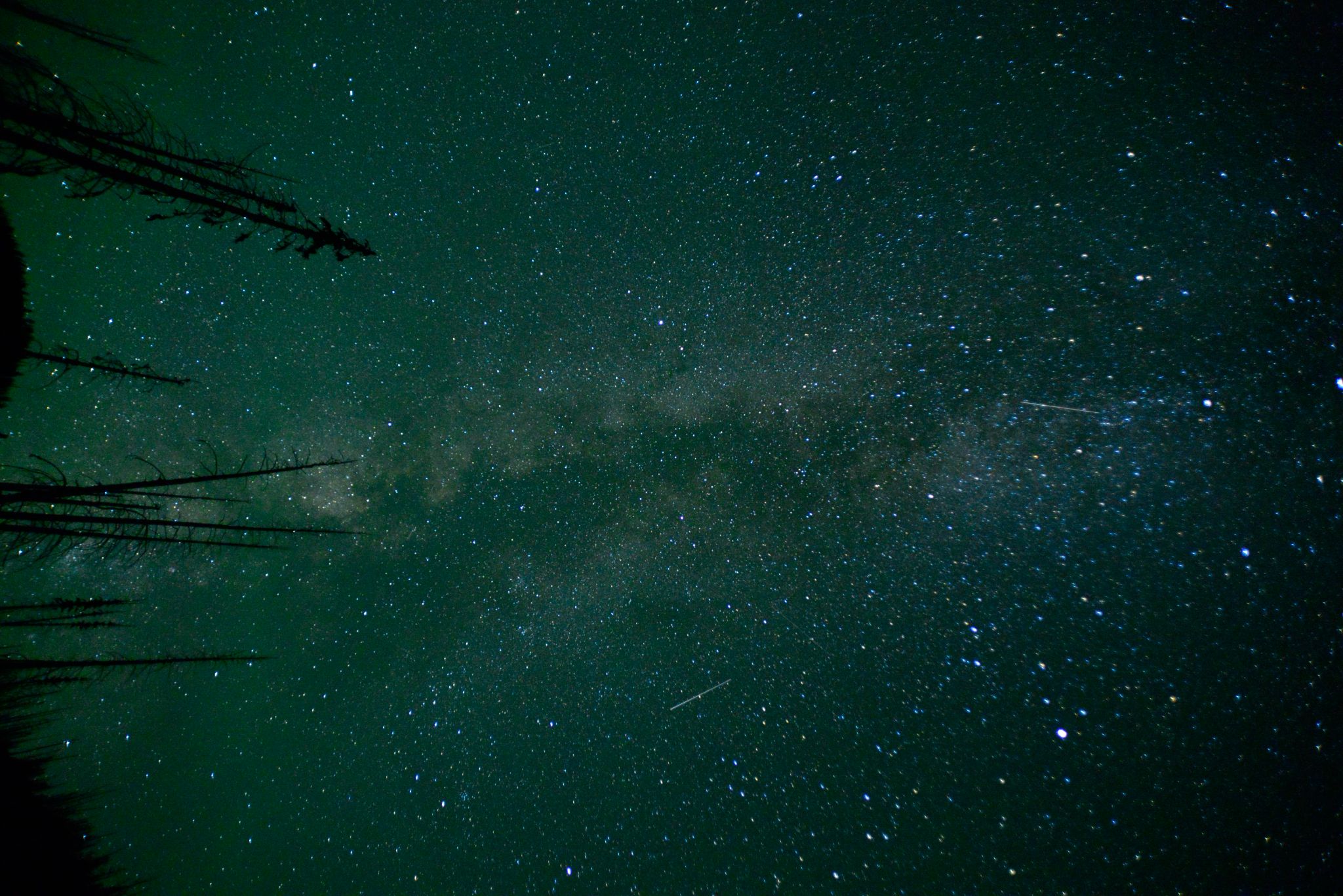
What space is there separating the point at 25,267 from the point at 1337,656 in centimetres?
1087

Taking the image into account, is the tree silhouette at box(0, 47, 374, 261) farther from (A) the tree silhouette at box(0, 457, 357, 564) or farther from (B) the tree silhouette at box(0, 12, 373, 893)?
(A) the tree silhouette at box(0, 457, 357, 564)

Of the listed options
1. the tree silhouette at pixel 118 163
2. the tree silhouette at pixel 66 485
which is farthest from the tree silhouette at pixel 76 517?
the tree silhouette at pixel 118 163

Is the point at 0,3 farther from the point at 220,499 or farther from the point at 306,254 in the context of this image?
the point at 220,499

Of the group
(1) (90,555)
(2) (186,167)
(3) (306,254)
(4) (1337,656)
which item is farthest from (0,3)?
(4) (1337,656)

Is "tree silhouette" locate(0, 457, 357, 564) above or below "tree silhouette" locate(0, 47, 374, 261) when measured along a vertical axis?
below

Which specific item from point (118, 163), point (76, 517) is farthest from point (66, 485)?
point (118, 163)

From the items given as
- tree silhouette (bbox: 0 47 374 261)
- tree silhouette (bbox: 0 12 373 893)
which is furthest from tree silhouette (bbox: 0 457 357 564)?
tree silhouette (bbox: 0 47 374 261)

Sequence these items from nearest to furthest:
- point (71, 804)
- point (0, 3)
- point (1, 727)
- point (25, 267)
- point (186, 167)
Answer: point (0, 3)
point (186, 167)
point (1, 727)
point (71, 804)
point (25, 267)

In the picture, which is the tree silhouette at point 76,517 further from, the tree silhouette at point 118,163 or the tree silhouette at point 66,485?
the tree silhouette at point 118,163

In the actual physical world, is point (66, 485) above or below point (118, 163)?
below

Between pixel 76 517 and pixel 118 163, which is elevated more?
pixel 118 163

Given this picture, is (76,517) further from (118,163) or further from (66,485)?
(118,163)

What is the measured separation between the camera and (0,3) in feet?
5.88

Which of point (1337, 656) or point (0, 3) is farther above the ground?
point (0, 3)
